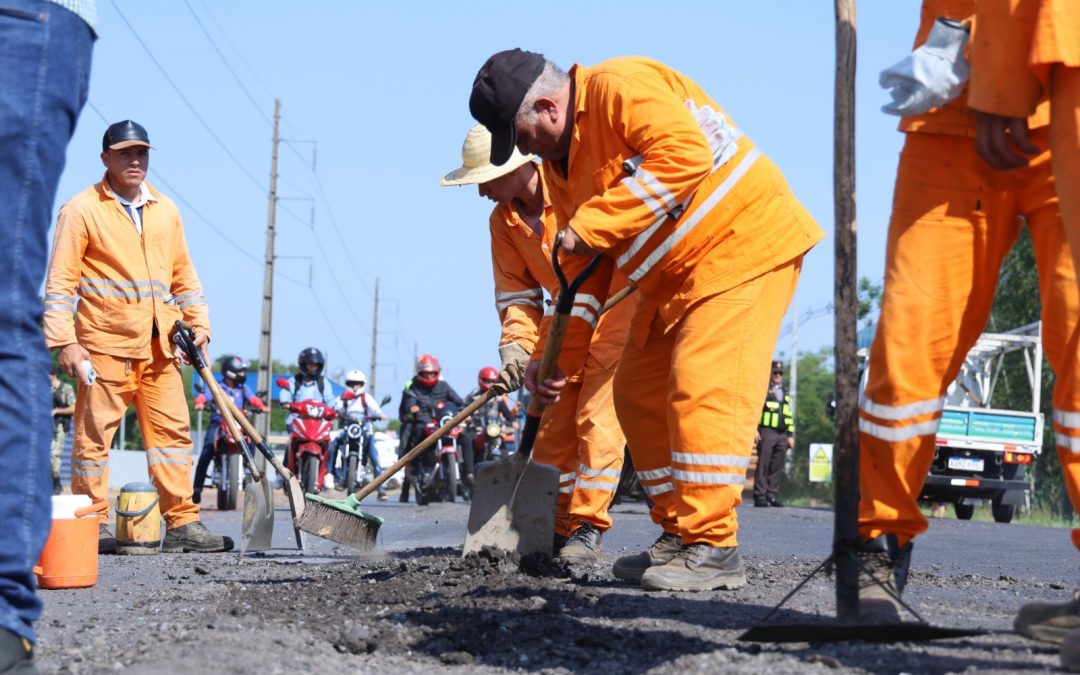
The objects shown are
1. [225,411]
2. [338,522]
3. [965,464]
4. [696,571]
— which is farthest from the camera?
[965,464]

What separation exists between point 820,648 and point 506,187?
153 inches

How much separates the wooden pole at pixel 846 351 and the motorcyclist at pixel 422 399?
16.7 meters

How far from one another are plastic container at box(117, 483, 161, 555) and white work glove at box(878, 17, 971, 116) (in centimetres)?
554

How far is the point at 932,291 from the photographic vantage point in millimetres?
3758

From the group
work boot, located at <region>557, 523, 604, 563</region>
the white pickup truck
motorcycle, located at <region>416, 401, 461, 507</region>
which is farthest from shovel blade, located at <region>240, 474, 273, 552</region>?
the white pickup truck

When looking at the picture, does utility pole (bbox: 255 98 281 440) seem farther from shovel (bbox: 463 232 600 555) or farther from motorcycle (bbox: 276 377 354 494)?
shovel (bbox: 463 232 600 555)

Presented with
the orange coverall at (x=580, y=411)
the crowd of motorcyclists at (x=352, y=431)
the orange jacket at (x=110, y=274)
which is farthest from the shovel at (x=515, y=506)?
the crowd of motorcyclists at (x=352, y=431)

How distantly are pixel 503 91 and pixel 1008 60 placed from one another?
7.04ft

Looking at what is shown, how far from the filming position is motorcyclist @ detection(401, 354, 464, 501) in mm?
20359

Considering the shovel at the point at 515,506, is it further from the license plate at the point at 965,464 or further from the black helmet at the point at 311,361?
the license plate at the point at 965,464

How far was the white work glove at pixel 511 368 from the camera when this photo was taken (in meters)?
6.73

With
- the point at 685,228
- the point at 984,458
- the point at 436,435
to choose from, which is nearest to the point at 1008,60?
the point at 685,228

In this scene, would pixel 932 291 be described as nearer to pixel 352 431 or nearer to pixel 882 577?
pixel 882 577

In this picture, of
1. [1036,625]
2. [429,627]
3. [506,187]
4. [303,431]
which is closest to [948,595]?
[1036,625]
